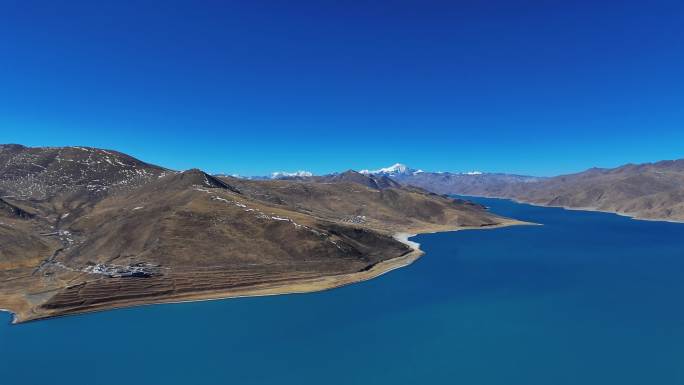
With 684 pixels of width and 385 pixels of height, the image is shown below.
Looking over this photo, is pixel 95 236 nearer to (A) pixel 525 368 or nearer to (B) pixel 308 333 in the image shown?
(B) pixel 308 333

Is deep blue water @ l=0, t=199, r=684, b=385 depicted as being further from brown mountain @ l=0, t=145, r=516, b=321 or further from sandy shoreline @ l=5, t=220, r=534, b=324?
brown mountain @ l=0, t=145, r=516, b=321

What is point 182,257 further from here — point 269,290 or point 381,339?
point 381,339

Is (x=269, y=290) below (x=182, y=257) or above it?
below

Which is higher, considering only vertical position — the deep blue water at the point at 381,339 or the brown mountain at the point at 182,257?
the brown mountain at the point at 182,257

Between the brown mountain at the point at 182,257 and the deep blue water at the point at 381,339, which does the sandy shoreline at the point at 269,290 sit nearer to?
the brown mountain at the point at 182,257

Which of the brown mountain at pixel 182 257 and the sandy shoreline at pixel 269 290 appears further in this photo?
the brown mountain at pixel 182 257

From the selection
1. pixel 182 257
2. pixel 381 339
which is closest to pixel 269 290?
pixel 182 257

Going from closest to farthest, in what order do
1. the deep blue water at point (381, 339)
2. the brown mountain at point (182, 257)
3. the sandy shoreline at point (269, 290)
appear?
the deep blue water at point (381, 339), the sandy shoreline at point (269, 290), the brown mountain at point (182, 257)

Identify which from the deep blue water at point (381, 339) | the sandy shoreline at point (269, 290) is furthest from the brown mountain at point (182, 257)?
the deep blue water at point (381, 339)

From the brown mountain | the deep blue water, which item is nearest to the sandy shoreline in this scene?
the brown mountain
